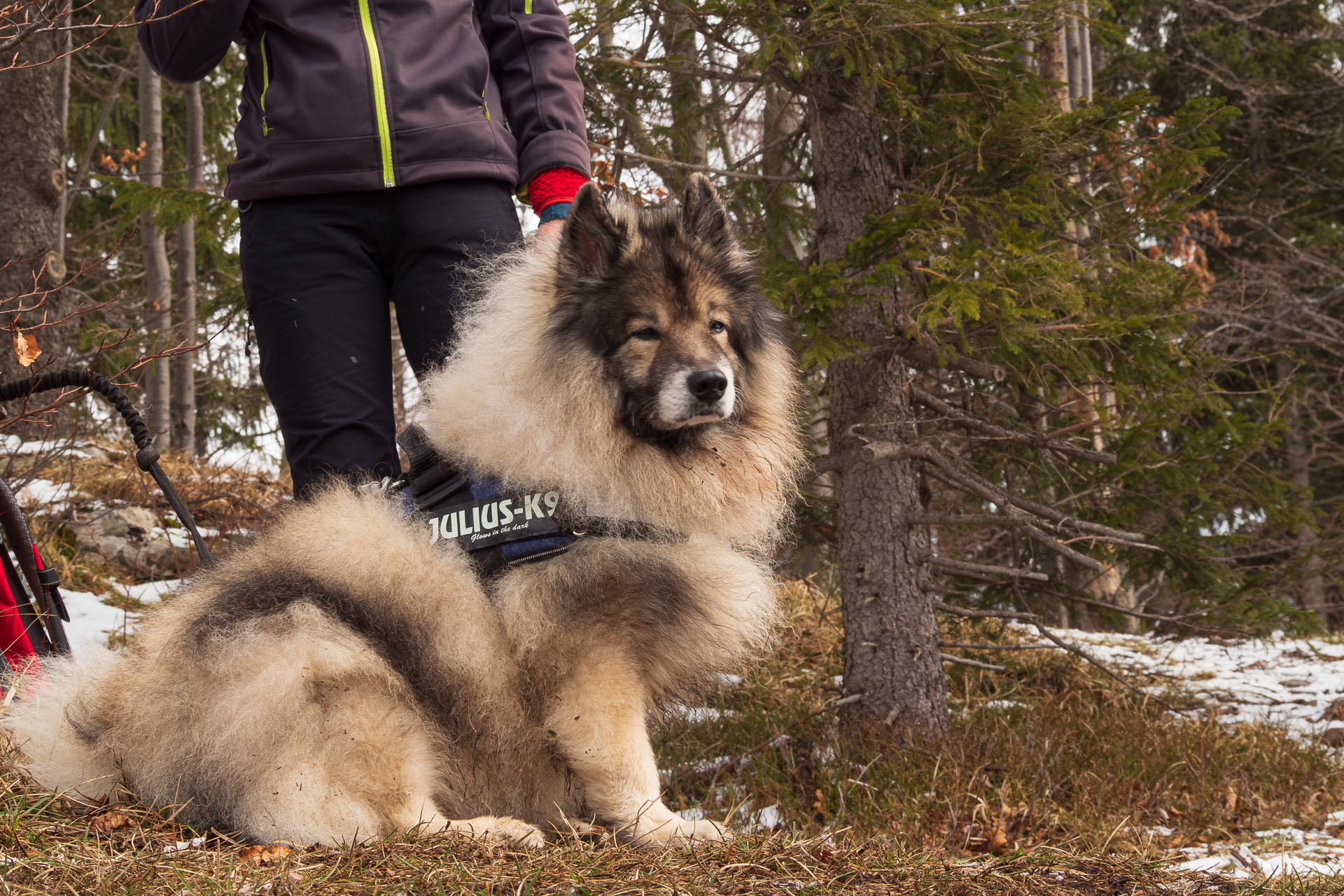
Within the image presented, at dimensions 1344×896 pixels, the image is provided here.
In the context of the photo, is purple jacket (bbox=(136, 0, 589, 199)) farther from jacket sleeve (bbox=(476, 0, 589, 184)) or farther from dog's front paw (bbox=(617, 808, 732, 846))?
dog's front paw (bbox=(617, 808, 732, 846))

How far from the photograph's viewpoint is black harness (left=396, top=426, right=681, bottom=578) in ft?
8.46

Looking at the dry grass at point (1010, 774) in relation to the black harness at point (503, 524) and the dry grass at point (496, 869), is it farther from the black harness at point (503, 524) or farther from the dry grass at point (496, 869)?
the black harness at point (503, 524)

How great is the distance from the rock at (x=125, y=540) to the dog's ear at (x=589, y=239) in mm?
4797

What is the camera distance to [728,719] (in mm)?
4805

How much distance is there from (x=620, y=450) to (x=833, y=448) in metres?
2.13

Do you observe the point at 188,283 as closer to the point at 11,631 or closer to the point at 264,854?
the point at 11,631

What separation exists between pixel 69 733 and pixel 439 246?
170 centimetres

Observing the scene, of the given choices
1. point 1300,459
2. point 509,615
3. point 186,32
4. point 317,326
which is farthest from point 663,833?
point 1300,459

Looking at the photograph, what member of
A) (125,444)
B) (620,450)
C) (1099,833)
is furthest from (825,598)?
(125,444)

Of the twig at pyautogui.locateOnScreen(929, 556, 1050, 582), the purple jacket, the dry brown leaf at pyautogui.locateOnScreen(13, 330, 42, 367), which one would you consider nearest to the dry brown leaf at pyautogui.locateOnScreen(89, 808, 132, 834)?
the dry brown leaf at pyautogui.locateOnScreen(13, 330, 42, 367)

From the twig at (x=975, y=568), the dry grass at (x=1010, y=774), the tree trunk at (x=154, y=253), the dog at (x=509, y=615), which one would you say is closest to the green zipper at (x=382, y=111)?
the dog at (x=509, y=615)

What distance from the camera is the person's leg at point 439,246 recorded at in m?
2.94

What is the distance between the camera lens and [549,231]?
2.97m

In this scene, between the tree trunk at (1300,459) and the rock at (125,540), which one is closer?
the rock at (125,540)
